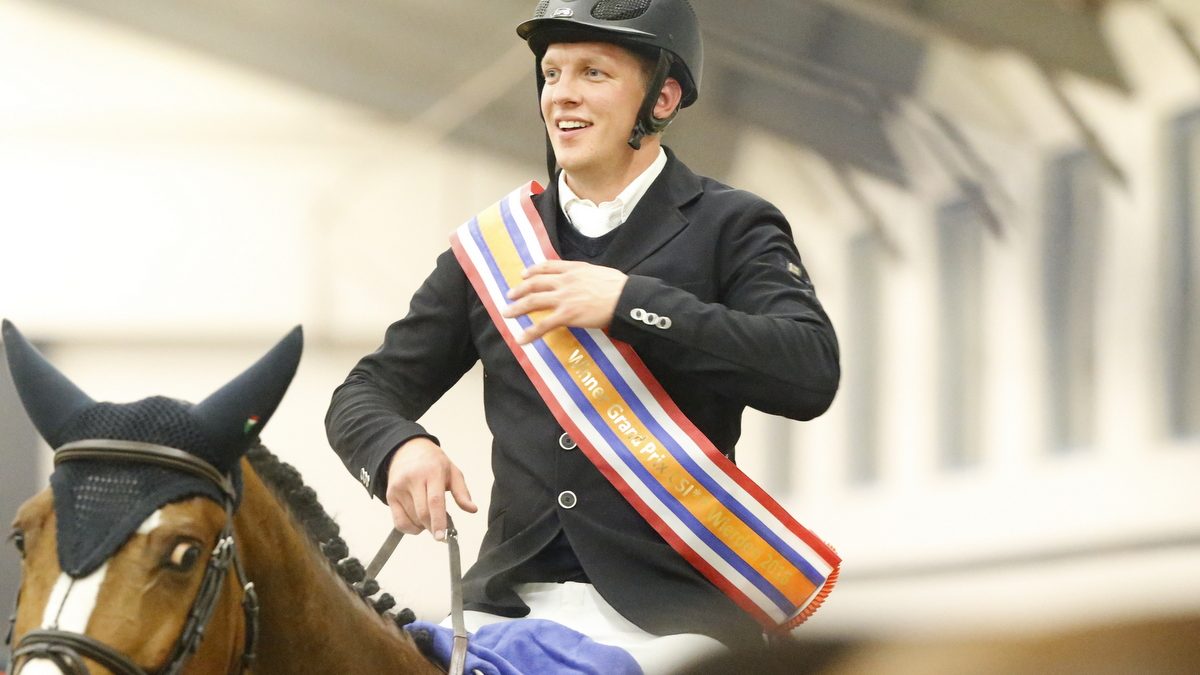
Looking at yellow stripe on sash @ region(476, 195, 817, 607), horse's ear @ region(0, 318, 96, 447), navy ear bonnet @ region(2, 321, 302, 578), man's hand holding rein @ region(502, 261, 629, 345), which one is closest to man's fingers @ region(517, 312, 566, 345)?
man's hand holding rein @ region(502, 261, 629, 345)

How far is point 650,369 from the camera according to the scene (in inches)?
83.6

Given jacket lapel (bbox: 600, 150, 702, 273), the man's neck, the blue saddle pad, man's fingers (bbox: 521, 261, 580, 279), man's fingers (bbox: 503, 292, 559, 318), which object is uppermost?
the man's neck

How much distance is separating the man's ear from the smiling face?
0.03 metres

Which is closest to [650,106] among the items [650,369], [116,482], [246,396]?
[650,369]

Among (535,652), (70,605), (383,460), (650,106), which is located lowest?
(535,652)

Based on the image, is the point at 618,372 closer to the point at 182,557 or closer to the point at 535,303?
the point at 535,303

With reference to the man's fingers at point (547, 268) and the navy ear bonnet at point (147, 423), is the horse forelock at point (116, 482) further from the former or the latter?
the man's fingers at point (547, 268)

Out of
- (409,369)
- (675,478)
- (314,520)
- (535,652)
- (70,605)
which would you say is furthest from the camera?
(409,369)

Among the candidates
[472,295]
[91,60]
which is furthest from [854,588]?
[472,295]

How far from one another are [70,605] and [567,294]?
0.69 metres

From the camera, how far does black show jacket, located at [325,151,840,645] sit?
193 centimetres

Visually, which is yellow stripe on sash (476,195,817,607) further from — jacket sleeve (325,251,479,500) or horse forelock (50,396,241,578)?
horse forelock (50,396,241,578)

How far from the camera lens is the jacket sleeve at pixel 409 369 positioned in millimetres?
2035

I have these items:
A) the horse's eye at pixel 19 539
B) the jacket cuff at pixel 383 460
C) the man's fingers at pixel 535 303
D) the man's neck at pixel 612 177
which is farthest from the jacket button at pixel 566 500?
the horse's eye at pixel 19 539
